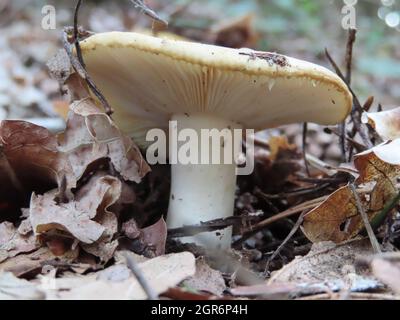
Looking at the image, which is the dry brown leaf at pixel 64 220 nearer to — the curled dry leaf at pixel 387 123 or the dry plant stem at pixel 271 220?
the dry plant stem at pixel 271 220

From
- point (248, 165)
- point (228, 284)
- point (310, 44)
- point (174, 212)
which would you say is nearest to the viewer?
point (228, 284)

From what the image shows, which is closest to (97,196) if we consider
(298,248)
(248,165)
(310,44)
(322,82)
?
(298,248)

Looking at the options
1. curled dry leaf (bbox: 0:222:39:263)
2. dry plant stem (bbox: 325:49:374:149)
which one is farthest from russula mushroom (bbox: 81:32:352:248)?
Result: curled dry leaf (bbox: 0:222:39:263)

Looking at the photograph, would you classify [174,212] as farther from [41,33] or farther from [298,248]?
[41,33]

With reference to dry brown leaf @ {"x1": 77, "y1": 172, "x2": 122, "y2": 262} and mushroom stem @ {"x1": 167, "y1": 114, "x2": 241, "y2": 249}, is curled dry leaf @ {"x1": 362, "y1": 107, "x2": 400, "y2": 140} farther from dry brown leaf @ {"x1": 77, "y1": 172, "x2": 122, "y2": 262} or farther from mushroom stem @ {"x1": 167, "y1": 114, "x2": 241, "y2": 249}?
dry brown leaf @ {"x1": 77, "y1": 172, "x2": 122, "y2": 262}

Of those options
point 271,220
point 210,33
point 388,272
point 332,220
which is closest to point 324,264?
point 332,220

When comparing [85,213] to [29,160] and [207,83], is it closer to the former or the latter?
[29,160]
